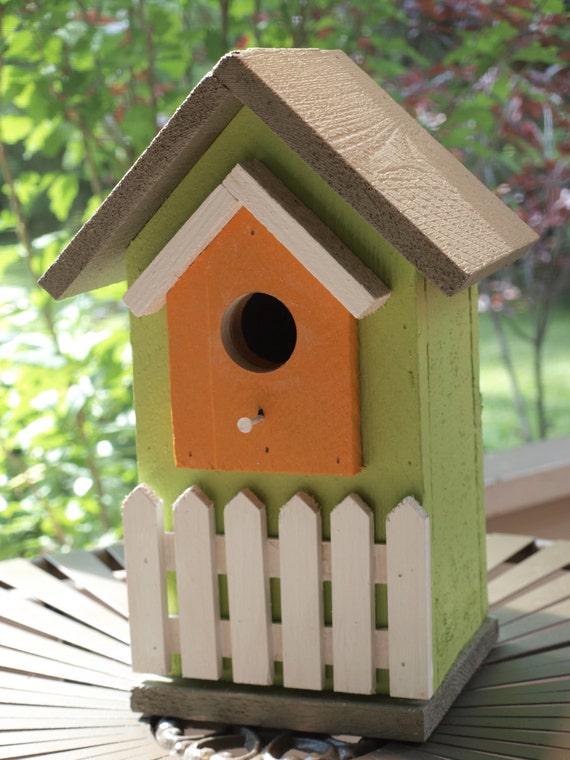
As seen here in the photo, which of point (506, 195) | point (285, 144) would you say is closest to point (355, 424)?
point (285, 144)

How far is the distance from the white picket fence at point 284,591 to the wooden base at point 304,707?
0.05 feet

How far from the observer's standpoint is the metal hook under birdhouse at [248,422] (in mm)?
1121

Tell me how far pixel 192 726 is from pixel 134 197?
585 millimetres

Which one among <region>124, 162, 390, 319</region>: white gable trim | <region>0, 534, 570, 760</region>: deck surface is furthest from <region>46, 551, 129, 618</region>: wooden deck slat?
<region>124, 162, 390, 319</region>: white gable trim

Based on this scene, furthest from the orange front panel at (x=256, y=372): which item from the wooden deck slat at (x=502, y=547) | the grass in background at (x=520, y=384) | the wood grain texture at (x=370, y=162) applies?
the grass in background at (x=520, y=384)

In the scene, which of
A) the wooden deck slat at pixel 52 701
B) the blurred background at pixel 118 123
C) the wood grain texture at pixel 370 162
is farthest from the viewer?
the blurred background at pixel 118 123

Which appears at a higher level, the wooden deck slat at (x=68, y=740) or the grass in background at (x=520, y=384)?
the wooden deck slat at (x=68, y=740)

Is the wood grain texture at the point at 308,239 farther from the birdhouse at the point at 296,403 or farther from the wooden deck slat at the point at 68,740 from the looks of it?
the wooden deck slat at the point at 68,740

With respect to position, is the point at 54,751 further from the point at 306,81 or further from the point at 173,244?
the point at 306,81

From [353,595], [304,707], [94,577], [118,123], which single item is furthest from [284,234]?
[118,123]

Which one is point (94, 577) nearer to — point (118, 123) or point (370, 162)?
point (370, 162)

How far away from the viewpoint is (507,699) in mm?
1171

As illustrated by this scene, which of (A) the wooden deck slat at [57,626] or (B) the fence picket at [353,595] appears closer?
(B) the fence picket at [353,595]

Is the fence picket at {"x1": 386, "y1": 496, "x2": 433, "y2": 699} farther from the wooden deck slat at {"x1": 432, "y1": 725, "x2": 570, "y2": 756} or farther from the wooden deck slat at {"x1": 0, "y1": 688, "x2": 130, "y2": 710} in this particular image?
the wooden deck slat at {"x1": 0, "y1": 688, "x2": 130, "y2": 710}
